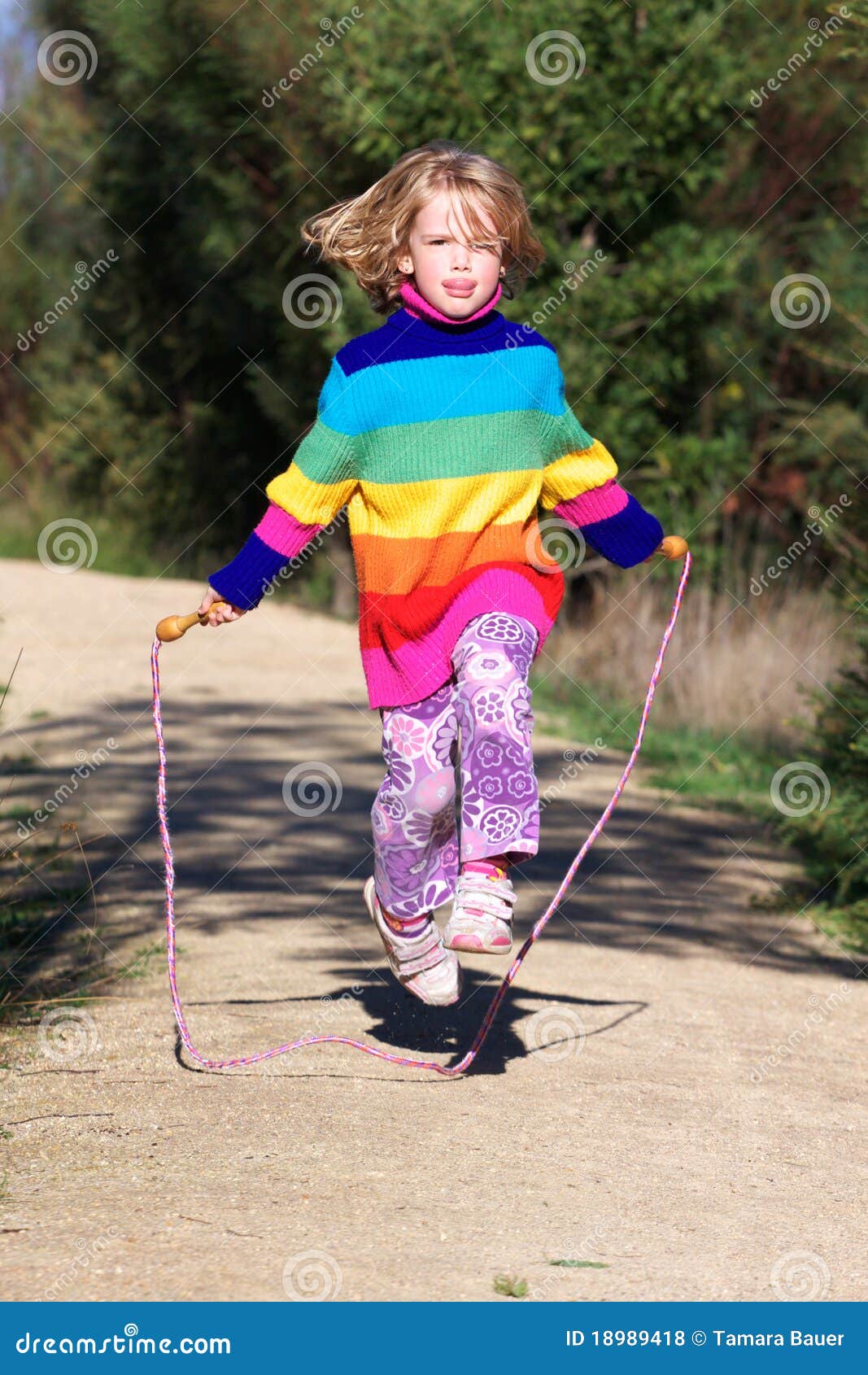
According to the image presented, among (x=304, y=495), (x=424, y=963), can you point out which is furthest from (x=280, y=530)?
(x=424, y=963)

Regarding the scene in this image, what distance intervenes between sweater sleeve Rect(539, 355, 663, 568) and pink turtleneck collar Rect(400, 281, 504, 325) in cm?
20

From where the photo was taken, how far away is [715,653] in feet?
32.3

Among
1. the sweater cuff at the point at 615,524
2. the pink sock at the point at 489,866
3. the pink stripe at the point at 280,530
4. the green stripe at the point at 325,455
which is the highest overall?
the sweater cuff at the point at 615,524

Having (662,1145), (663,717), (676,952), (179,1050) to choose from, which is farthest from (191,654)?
(662,1145)

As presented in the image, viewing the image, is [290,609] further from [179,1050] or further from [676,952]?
[179,1050]

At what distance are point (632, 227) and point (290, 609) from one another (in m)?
3.79

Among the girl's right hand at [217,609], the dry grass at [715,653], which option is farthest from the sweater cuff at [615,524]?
the dry grass at [715,653]

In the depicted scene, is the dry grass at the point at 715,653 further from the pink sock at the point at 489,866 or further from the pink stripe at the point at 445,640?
the pink sock at the point at 489,866

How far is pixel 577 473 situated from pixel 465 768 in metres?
0.74

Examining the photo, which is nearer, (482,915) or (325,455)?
(482,915)

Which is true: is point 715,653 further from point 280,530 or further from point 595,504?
point 280,530

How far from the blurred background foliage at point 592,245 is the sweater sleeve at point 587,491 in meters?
2.75

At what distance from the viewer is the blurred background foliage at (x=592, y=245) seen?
1030 cm

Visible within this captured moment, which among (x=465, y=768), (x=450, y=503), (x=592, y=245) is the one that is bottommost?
(x=465, y=768)
